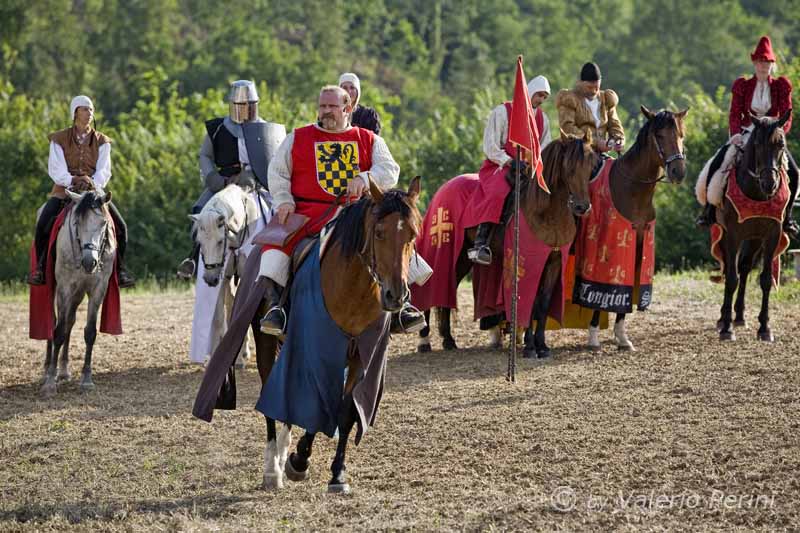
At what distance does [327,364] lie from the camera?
23.8 ft

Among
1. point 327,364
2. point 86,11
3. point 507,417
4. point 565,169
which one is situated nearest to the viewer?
point 327,364

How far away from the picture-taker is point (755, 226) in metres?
12.2

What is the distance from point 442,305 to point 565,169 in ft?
6.74

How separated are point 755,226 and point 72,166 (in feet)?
21.0

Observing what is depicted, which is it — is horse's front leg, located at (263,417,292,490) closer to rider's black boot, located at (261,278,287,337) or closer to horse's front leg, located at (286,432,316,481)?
horse's front leg, located at (286,432,316,481)

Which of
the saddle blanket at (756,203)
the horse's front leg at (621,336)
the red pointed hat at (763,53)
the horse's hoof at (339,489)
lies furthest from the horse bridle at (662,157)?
the horse's hoof at (339,489)

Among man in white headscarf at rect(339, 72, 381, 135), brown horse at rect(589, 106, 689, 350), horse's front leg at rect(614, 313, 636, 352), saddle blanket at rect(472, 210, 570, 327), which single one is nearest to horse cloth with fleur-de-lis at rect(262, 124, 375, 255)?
saddle blanket at rect(472, 210, 570, 327)

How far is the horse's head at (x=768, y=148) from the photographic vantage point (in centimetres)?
1156

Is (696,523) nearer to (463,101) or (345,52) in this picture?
(463,101)

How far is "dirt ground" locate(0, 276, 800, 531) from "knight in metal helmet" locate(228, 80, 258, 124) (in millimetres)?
2449

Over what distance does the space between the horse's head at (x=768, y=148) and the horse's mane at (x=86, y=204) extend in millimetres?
5912

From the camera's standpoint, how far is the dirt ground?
692cm

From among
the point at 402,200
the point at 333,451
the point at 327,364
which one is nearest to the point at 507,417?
the point at 333,451

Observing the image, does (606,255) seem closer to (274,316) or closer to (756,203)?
(756,203)
